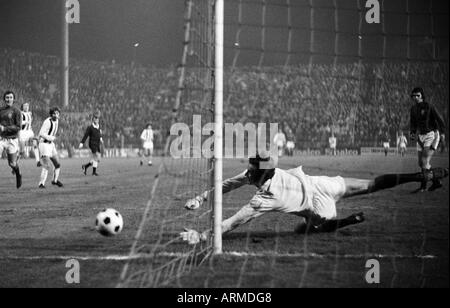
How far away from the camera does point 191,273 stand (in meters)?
4.05

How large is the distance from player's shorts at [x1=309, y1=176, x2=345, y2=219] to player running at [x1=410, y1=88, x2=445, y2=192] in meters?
4.68

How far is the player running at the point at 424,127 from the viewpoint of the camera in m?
9.95

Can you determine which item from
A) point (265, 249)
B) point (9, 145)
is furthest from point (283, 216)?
point (9, 145)

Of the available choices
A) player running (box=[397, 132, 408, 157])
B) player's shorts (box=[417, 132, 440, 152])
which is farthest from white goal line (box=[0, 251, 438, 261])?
player running (box=[397, 132, 408, 157])

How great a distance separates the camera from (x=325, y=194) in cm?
561

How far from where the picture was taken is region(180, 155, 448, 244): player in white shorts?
4.91 m

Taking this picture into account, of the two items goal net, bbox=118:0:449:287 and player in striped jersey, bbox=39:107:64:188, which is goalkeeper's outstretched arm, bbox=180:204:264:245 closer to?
goal net, bbox=118:0:449:287

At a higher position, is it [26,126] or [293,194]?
[26,126]

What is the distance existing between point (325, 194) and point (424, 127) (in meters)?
5.60

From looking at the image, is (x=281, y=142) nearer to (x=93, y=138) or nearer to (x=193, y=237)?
(x=93, y=138)

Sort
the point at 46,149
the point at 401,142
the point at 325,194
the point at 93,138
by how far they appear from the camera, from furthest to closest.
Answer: the point at 401,142 < the point at 93,138 < the point at 46,149 < the point at 325,194

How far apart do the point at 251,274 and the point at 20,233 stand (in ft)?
10.3

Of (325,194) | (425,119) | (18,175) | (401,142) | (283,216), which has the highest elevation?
(425,119)

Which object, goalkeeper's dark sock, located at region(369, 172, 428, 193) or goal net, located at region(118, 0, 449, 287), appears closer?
goal net, located at region(118, 0, 449, 287)
